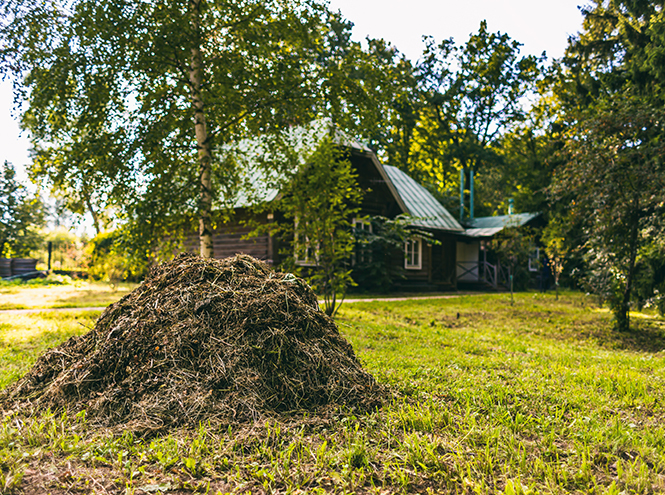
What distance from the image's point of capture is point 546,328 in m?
8.69

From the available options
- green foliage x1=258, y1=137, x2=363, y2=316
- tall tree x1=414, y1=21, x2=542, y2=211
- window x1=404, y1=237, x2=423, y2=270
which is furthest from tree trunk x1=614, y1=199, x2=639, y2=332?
tall tree x1=414, y1=21, x2=542, y2=211

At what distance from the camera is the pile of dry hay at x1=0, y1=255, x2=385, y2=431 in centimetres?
312

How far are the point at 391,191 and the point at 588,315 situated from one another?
811 cm

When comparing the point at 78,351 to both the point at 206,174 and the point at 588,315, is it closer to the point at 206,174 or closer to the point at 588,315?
the point at 206,174

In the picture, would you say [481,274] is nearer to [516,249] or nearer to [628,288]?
[516,249]

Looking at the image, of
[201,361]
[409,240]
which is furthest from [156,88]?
[409,240]

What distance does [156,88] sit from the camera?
28.1 ft

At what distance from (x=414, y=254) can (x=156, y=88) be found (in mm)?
13382

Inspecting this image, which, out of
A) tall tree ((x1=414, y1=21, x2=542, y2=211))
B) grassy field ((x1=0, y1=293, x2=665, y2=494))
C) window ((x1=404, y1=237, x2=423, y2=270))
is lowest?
grassy field ((x1=0, y1=293, x2=665, y2=494))

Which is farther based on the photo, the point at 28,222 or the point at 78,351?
the point at 28,222

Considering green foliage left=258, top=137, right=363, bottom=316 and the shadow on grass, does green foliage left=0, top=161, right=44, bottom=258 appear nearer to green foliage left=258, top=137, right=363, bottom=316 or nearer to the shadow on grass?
green foliage left=258, top=137, right=363, bottom=316

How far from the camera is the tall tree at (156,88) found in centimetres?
759

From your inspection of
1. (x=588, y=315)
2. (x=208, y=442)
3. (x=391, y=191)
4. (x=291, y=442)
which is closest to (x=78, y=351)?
(x=208, y=442)

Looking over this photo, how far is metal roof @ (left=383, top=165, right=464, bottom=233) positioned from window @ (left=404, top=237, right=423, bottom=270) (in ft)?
3.01
